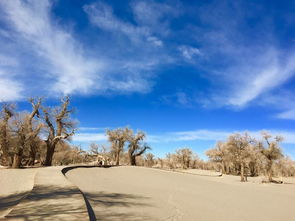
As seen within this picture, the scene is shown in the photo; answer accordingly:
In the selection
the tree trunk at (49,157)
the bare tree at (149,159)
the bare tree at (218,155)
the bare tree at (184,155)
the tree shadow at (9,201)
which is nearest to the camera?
the tree shadow at (9,201)

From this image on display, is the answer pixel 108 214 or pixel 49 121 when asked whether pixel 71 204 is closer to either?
pixel 108 214

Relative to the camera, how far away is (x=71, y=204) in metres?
6.00

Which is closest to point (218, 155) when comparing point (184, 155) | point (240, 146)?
point (184, 155)

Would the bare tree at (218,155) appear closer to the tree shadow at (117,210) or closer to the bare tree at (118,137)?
the bare tree at (118,137)

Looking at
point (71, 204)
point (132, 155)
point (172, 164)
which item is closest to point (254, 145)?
point (132, 155)

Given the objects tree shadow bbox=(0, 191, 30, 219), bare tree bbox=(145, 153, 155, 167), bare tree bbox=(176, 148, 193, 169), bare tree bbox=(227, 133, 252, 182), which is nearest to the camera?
tree shadow bbox=(0, 191, 30, 219)

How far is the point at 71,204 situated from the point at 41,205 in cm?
80

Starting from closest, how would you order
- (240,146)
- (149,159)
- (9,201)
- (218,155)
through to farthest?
(9,201) < (240,146) < (218,155) < (149,159)

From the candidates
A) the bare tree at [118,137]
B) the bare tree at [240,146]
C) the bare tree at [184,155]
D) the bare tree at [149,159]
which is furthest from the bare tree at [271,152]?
the bare tree at [149,159]

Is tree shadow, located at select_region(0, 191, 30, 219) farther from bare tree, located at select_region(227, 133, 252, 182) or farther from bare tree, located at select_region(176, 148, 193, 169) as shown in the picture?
bare tree, located at select_region(176, 148, 193, 169)

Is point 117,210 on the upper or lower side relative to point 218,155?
lower

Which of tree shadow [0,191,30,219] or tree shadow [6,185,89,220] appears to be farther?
tree shadow [0,191,30,219]

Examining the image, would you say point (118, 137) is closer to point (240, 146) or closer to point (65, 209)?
point (240, 146)

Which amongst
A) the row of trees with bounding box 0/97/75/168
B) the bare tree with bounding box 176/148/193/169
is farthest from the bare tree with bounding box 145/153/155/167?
the row of trees with bounding box 0/97/75/168
